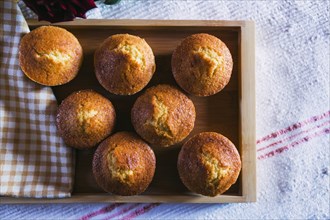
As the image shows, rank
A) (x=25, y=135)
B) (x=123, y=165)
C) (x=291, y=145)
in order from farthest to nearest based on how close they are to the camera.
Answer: (x=291, y=145), (x=25, y=135), (x=123, y=165)

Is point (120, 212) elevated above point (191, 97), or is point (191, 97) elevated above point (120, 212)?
point (191, 97)

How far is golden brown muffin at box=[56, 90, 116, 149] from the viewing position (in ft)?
4.40

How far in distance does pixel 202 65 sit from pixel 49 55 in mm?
433

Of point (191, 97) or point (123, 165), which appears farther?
point (191, 97)

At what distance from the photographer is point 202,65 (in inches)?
52.7

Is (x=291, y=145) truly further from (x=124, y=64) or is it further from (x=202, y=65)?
(x=124, y=64)

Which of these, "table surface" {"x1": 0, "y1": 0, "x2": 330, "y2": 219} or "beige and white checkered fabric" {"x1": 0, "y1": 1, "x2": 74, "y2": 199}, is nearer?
"beige and white checkered fabric" {"x1": 0, "y1": 1, "x2": 74, "y2": 199}

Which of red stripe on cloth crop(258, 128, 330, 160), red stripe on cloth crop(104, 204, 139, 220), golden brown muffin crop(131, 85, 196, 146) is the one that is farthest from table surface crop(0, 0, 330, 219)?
golden brown muffin crop(131, 85, 196, 146)

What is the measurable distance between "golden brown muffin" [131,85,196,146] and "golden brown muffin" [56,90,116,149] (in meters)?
0.08

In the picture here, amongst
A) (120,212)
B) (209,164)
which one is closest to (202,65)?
(209,164)

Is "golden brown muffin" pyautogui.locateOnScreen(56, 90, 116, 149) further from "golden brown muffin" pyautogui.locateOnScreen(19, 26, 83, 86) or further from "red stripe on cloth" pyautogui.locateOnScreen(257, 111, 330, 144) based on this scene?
"red stripe on cloth" pyautogui.locateOnScreen(257, 111, 330, 144)

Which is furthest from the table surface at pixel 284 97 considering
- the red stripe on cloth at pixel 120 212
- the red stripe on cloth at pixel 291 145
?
the red stripe on cloth at pixel 120 212

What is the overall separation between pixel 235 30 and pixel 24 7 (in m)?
0.65

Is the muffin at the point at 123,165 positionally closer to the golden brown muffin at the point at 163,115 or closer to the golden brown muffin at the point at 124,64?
the golden brown muffin at the point at 163,115
